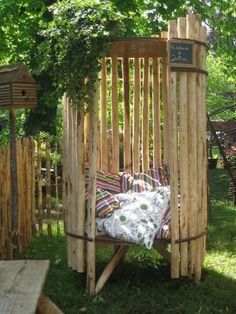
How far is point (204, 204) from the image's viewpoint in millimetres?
4887

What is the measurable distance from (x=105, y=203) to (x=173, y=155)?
843 millimetres

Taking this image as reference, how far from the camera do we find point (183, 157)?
14.9 feet

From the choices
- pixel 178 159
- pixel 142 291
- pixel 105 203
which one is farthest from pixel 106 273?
pixel 178 159

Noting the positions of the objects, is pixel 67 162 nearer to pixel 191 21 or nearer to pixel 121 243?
pixel 121 243

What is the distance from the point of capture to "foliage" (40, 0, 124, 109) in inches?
166

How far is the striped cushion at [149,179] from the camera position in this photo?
5534mm

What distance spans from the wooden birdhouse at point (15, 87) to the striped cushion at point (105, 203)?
4.46 feet

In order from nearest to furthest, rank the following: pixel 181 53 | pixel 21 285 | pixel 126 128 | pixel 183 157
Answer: pixel 21 285 < pixel 181 53 < pixel 183 157 < pixel 126 128

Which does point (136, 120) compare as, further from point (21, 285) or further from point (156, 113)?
point (21, 285)

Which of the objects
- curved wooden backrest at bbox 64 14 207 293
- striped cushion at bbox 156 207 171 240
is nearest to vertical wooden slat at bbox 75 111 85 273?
curved wooden backrest at bbox 64 14 207 293

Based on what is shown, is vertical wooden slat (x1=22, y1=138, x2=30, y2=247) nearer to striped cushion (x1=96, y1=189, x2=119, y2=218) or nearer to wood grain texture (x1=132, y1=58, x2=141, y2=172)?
wood grain texture (x1=132, y1=58, x2=141, y2=172)

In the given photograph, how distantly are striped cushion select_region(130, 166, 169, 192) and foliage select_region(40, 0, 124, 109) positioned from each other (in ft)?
4.86

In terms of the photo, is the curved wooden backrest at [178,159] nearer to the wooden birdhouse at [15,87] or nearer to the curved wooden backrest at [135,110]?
the curved wooden backrest at [135,110]

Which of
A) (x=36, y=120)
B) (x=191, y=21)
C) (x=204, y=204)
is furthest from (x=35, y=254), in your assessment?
(x=36, y=120)
